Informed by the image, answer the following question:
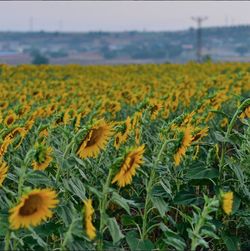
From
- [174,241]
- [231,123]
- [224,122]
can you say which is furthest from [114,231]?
[224,122]

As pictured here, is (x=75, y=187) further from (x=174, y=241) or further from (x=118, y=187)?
(x=118, y=187)

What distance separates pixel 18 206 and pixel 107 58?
78259 millimetres

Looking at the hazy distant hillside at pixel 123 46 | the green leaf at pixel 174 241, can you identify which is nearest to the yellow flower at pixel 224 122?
the green leaf at pixel 174 241

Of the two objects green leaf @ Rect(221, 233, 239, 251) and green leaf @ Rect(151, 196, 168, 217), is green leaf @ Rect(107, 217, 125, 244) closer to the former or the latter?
green leaf @ Rect(151, 196, 168, 217)

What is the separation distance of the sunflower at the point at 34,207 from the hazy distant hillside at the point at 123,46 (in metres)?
72.1

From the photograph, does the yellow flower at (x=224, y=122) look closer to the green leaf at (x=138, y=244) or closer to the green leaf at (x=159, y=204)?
the green leaf at (x=159, y=204)

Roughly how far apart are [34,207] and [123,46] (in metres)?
85.5

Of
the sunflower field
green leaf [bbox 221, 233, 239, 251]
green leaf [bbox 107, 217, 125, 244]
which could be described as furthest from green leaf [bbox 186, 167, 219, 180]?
green leaf [bbox 107, 217, 125, 244]

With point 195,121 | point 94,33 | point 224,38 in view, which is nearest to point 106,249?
point 195,121

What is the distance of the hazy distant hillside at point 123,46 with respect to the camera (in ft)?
250

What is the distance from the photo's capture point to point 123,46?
87062mm

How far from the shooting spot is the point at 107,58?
262ft

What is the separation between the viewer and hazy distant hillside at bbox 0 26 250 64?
76.3 meters

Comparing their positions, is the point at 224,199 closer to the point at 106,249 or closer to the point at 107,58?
the point at 106,249
